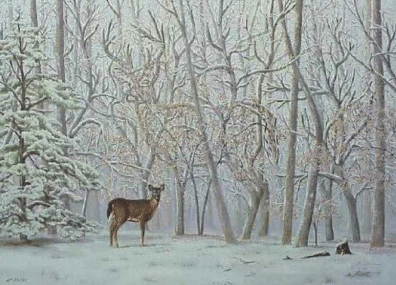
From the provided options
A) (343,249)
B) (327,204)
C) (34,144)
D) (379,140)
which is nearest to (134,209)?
(34,144)

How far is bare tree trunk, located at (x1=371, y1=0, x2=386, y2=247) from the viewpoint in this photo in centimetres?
558

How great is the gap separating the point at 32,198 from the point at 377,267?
2793 mm

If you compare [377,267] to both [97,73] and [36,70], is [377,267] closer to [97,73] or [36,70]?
[97,73]

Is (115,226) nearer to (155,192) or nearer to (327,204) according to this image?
(155,192)

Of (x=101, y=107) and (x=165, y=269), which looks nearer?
(x=165, y=269)

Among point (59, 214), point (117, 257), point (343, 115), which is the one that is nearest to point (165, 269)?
point (117, 257)

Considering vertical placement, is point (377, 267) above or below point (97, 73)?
below

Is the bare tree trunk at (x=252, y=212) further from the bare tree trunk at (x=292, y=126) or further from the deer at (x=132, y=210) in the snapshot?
the deer at (x=132, y=210)

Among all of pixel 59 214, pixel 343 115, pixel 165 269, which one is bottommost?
pixel 165 269

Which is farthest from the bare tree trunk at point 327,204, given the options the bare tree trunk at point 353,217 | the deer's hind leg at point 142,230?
the deer's hind leg at point 142,230

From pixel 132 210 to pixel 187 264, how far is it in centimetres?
68

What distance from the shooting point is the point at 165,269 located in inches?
210

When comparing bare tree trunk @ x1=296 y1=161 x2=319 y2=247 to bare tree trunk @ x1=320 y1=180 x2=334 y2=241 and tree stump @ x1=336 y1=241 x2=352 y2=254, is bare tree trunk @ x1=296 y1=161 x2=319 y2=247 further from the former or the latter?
tree stump @ x1=336 y1=241 x2=352 y2=254

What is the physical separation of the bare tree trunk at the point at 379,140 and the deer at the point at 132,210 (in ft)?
5.86
